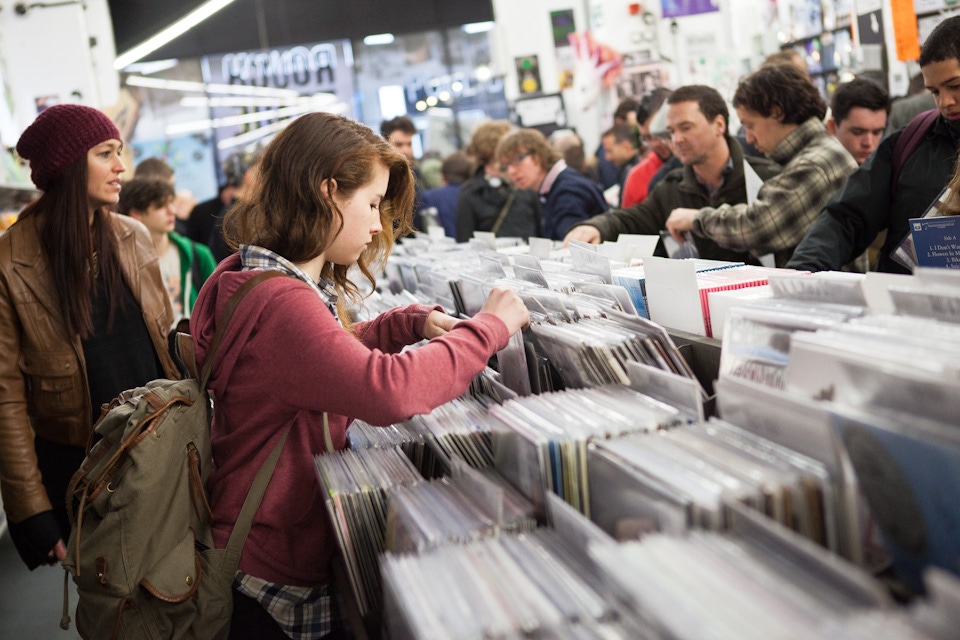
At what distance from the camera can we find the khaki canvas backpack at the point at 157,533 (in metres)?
1.44

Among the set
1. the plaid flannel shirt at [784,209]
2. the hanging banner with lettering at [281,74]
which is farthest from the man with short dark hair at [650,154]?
the hanging banner with lettering at [281,74]

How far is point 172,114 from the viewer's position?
39.6 ft

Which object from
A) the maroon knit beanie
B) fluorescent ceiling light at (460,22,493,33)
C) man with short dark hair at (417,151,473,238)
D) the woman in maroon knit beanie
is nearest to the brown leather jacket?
the woman in maroon knit beanie

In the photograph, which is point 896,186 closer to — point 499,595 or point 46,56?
point 499,595

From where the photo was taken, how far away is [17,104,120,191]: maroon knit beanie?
245 cm

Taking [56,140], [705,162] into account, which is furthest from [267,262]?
[705,162]

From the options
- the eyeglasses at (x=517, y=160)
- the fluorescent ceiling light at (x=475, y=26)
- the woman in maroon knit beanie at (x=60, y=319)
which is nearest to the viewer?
the woman in maroon knit beanie at (x=60, y=319)

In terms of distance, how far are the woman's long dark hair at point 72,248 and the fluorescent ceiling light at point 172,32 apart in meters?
10.4

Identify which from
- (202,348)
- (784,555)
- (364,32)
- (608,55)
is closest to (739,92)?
(202,348)

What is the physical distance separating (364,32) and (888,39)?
8.77 meters

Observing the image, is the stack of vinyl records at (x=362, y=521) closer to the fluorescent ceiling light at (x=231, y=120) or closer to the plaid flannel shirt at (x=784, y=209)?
the plaid flannel shirt at (x=784, y=209)

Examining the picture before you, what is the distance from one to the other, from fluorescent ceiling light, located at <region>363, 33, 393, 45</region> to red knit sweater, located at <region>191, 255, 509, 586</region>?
1155 centimetres

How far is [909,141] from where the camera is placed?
235cm

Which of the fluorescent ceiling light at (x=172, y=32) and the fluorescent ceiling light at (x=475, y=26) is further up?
the fluorescent ceiling light at (x=172, y=32)
